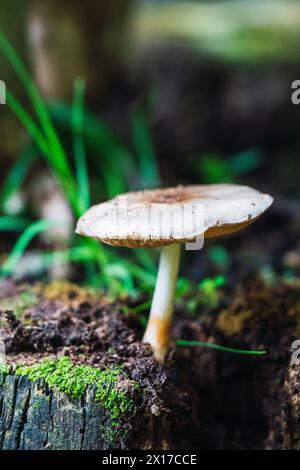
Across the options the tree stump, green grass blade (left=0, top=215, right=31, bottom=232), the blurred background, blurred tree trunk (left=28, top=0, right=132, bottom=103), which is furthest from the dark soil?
blurred tree trunk (left=28, top=0, right=132, bottom=103)

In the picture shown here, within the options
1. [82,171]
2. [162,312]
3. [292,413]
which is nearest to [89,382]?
[162,312]

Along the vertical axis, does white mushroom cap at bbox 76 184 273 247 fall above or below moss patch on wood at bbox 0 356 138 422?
above

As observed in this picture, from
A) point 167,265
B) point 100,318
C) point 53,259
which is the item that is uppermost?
point 53,259

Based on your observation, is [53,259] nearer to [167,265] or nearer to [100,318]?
[100,318]

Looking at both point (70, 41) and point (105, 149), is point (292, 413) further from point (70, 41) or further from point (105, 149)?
point (70, 41)

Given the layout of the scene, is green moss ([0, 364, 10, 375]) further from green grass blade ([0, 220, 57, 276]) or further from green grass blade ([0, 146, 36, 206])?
green grass blade ([0, 146, 36, 206])

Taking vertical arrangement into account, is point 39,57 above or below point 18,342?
above
